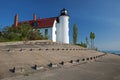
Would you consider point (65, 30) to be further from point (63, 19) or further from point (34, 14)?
point (34, 14)

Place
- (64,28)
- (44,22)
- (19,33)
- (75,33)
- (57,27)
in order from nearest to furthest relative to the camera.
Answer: (19,33)
(64,28)
(57,27)
(44,22)
(75,33)

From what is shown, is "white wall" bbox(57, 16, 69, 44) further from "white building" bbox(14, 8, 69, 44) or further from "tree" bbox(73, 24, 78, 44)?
"tree" bbox(73, 24, 78, 44)

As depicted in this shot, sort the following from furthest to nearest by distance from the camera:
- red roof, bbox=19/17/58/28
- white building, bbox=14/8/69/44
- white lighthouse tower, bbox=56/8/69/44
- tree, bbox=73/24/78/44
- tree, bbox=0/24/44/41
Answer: tree, bbox=73/24/78/44 < white lighthouse tower, bbox=56/8/69/44 < red roof, bbox=19/17/58/28 < white building, bbox=14/8/69/44 < tree, bbox=0/24/44/41

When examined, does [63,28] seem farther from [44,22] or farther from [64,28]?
[44,22]

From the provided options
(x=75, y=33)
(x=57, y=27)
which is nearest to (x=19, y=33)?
(x=57, y=27)

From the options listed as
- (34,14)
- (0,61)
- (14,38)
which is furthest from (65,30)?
(0,61)

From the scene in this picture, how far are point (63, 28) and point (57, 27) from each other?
1.78 metres

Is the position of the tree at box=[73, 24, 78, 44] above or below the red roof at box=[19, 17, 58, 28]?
below

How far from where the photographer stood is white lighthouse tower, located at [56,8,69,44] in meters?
36.5

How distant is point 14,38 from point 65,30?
15797 millimetres

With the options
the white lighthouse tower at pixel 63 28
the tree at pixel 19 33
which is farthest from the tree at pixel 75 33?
the tree at pixel 19 33

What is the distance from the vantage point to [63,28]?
36.6m

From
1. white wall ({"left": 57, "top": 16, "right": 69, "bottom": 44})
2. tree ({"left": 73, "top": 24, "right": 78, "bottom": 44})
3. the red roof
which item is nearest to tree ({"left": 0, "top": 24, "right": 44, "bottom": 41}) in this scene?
the red roof

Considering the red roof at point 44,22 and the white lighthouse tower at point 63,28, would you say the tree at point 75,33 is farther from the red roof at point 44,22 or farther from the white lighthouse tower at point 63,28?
the red roof at point 44,22
